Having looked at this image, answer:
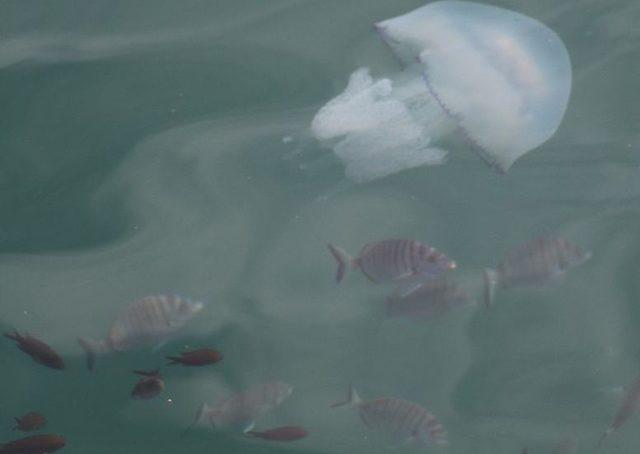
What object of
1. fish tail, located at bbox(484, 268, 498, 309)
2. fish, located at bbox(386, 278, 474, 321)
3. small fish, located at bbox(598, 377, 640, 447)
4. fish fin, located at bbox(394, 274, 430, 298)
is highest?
fish fin, located at bbox(394, 274, 430, 298)

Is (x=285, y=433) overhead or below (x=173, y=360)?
below

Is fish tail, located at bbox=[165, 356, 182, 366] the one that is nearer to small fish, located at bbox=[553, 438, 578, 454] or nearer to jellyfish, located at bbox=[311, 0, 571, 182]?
jellyfish, located at bbox=[311, 0, 571, 182]

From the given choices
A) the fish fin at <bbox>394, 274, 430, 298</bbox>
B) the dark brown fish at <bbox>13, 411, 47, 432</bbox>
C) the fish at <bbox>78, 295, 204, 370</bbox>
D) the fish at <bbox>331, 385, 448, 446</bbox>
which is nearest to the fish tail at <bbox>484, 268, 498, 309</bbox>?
the fish fin at <bbox>394, 274, 430, 298</bbox>

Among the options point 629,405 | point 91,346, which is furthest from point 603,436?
point 91,346

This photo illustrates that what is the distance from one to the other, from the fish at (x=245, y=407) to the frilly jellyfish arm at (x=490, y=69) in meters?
1.66

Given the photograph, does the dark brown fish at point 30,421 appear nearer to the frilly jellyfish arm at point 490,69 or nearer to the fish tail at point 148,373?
the fish tail at point 148,373

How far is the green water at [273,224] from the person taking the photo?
3.76m

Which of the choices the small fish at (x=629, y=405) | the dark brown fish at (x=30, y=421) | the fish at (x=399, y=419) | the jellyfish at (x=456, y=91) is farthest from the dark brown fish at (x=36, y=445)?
the small fish at (x=629, y=405)

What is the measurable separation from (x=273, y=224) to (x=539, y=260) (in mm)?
1332

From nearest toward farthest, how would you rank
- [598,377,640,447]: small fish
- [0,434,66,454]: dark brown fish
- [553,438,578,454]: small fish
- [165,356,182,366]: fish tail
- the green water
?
1. [165,356,182,366]: fish tail
2. [0,434,66,454]: dark brown fish
3. the green water
4. [598,377,640,447]: small fish
5. [553,438,578,454]: small fish

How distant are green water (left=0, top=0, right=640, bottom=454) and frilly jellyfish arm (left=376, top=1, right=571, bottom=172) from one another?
26 centimetres

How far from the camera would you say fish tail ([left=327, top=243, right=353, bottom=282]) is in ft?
13.0

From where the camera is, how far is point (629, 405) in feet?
13.5

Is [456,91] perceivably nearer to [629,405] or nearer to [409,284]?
[409,284]
